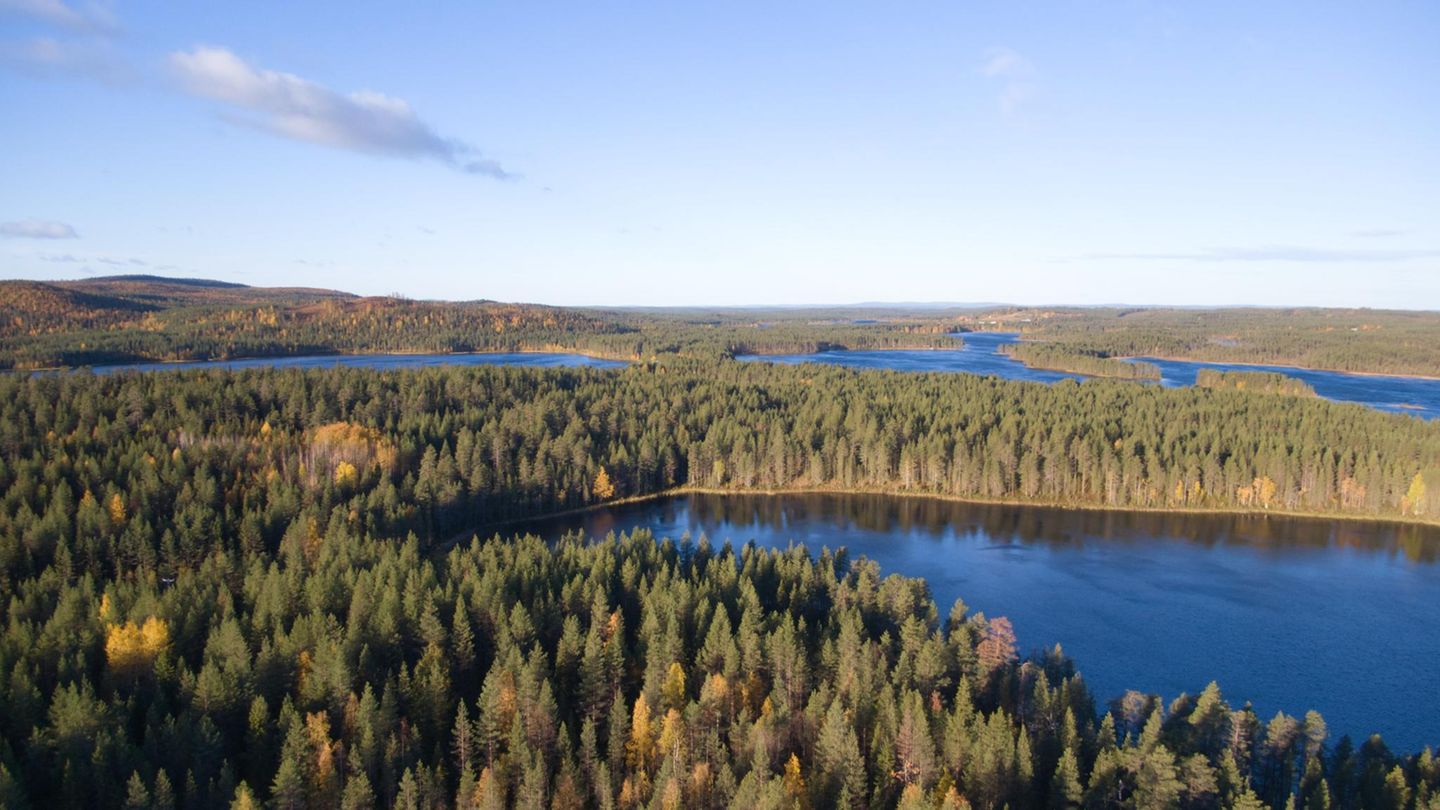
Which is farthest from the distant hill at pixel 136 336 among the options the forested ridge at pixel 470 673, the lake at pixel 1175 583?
the lake at pixel 1175 583

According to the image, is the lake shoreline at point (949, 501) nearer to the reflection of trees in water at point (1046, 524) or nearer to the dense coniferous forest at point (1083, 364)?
the reflection of trees in water at point (1046, 524)

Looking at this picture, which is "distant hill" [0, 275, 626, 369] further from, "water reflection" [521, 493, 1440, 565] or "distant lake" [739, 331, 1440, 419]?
"water reflection" [521, 493, 1440, 565]

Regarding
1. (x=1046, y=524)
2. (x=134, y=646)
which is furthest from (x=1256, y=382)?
(x=134, y=646)

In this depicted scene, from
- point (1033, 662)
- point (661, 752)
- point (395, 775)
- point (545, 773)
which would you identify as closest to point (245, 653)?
point (395, 775)

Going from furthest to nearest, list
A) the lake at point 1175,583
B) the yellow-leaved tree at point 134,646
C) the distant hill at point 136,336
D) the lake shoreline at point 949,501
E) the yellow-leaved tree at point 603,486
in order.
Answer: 1. the distant hill at point 136,336
2. the yellow-leaved tree at point 603,486
3. the lake shoreline at point 949,501
4. the lake at point 1175,583
5. the yellow-leaved tree at point 134,646

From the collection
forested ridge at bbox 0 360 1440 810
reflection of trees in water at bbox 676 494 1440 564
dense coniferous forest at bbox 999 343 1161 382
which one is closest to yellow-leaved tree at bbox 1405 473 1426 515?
reflection of trees in water at bbox 676 494 1440 564

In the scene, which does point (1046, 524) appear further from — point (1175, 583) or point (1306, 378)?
point (1306, 378)

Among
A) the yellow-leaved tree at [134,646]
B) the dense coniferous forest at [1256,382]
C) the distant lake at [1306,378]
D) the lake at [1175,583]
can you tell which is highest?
the dense coniferous forest at [1256,382]
